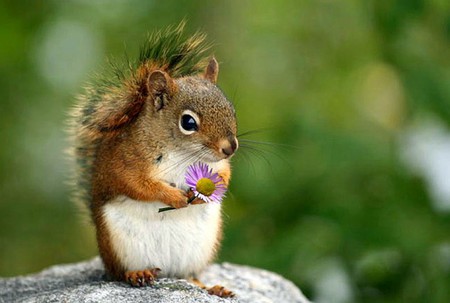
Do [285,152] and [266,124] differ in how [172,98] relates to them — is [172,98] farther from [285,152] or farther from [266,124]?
[266,124]

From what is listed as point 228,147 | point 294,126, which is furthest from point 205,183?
point 294,126

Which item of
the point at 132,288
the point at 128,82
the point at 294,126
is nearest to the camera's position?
the point at 132,288

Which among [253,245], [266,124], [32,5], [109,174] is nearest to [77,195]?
[109,174]

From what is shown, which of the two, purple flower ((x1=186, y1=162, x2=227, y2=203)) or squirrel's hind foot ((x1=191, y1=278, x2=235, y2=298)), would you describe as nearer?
purple flower ((x1=186, y1=162, x2=227, y2=203))

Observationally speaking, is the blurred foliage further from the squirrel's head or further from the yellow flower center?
the yellow flower center

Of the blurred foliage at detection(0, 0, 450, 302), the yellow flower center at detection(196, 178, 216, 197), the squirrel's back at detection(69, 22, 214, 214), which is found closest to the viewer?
the yellow flower center at detection(196, 178, 216, 197)

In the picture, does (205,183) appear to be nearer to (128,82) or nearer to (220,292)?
(220,292)

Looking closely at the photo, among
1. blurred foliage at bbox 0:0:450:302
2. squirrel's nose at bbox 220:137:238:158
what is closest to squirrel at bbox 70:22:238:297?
squirrel's nose at bbox 220:137:238:158
